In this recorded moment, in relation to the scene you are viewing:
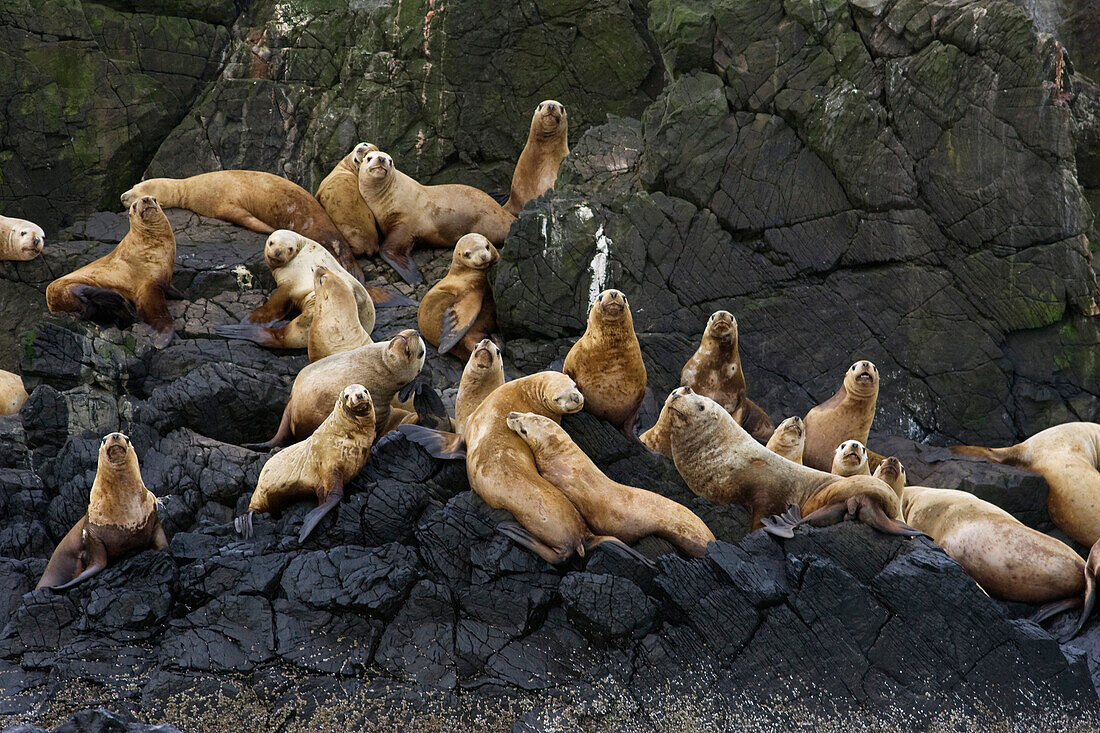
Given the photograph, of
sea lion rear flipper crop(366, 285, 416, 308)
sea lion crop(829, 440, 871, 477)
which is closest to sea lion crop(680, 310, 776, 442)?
sea lion crop(829, 440, 871, 477)

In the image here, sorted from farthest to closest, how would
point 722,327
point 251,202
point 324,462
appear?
point 251,202 < point 722,327 < point 324,462

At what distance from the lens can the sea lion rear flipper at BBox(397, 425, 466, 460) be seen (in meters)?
7.71

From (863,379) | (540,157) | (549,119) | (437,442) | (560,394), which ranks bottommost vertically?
(437,442)

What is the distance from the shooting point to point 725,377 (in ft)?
32.3

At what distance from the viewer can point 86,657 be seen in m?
6.82

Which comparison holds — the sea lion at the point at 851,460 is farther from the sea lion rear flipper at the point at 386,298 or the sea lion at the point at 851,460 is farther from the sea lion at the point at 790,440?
the sea lion rear flipper at the point at 386,298

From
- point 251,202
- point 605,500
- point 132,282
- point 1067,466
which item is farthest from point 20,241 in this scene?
point 1067,466

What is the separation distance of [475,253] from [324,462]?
4.05m

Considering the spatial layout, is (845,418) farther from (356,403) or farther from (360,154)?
(360,154)

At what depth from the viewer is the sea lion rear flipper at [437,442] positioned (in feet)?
25.3

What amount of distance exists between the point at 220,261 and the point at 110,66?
4475mm

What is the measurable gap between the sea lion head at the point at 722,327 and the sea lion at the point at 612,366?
1.17m

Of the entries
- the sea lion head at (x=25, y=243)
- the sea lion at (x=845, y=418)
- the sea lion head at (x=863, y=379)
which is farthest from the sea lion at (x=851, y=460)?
the sea lion head at (x=25, y=243)

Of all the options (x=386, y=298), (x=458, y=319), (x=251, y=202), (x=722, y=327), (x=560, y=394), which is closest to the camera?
(x=560, y=394)
